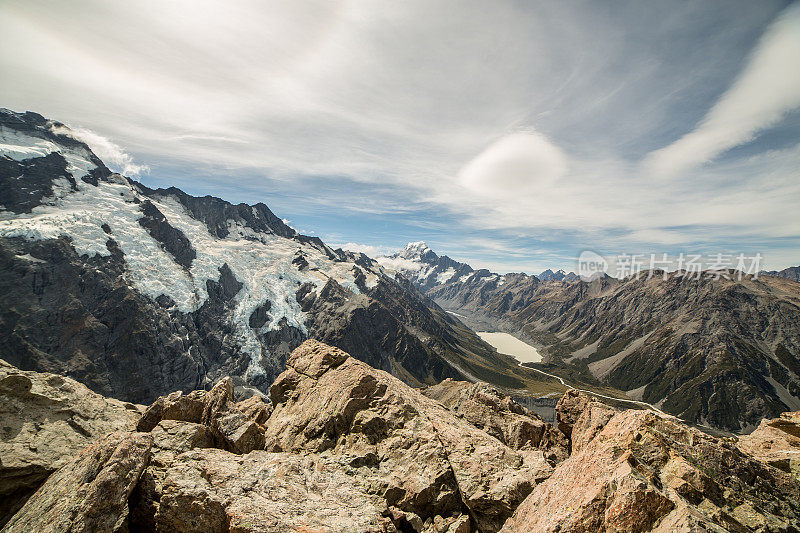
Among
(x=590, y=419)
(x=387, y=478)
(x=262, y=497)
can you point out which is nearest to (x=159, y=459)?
(x=262, y=497)

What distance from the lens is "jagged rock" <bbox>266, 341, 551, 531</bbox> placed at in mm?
18719

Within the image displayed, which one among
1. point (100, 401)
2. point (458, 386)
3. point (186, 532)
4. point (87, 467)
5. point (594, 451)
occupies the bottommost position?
point (458, 386)

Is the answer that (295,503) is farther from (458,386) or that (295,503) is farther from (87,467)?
(458,386)

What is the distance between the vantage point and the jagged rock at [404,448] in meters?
18.7

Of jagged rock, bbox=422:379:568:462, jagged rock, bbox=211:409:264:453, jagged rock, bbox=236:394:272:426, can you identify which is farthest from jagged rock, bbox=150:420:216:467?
jagged rock, bbox=422:379:568:462

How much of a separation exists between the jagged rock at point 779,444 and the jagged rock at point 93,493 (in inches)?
1282

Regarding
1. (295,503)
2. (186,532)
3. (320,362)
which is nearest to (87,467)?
(186,532)

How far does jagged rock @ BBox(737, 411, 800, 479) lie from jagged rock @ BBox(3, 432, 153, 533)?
32556mm

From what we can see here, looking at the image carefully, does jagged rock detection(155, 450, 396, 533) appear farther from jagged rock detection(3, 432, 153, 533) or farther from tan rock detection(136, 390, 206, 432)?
tan rock detection(136, 390, 206, 432)

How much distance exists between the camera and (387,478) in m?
20.3

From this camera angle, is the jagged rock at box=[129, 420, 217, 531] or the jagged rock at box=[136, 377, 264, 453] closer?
the jagged rock at box=[129, 420, 217, 531]

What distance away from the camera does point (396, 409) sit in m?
24.7

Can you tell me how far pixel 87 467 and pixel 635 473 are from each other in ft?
85.3

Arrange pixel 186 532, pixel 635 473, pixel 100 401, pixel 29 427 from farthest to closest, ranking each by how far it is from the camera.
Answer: pixel 100 401
pixel 29 427
pixel 186 532
pixel 635 473
